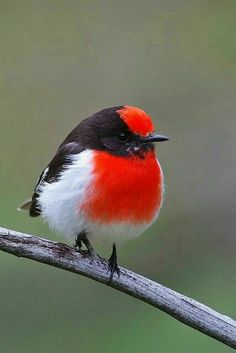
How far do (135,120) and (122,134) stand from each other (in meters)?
0.10

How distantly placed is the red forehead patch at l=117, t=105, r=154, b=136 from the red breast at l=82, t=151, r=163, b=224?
0.13m

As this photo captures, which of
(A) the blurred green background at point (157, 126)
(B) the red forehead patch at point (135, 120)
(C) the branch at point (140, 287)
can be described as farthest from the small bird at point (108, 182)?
(A) the blurred green background at point (157, 126)

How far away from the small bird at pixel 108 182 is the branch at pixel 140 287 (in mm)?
130

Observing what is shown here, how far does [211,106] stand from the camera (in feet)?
34.6

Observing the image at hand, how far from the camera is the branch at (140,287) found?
465cm

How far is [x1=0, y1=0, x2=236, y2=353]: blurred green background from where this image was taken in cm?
707

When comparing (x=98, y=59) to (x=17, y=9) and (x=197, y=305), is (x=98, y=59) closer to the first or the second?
(x=17, y=9)

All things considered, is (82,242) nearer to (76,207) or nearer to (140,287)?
(76,207)

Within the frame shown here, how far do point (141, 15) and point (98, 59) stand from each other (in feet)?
3.74

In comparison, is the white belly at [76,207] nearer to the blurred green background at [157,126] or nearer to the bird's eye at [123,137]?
the bird's eye at [123,137]

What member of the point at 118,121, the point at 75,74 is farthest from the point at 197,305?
the point at 75,74

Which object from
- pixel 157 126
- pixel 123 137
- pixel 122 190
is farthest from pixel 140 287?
pixel 157 126

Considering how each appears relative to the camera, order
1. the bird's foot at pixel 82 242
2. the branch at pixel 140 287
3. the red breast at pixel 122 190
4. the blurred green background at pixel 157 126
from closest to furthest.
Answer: the branch at pixel 140 287 → the red breast at pixel 122 190 → the bird's foot at pixel 82 242 → the blurred green background at pixel 157 126

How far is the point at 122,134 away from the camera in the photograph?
17.2 feet
